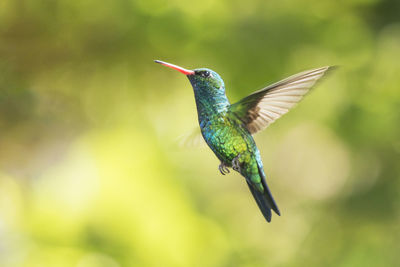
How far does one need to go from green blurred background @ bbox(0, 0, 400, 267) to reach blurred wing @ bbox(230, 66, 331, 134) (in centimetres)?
221

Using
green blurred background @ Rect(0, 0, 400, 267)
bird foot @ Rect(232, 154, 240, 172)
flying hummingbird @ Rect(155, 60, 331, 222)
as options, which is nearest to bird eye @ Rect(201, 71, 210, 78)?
flying hummingbird @ Rect(155, 60, 331, 222)

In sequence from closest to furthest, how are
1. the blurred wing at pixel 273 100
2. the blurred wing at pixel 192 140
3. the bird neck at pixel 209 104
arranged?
1. the blurred wing at pixel 273 100
2. the bird neck at pixel 209 104
3. the blurred wing at pixel 192 140

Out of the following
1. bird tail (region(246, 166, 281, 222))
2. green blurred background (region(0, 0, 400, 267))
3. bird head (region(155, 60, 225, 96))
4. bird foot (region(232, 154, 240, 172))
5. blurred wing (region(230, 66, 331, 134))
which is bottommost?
bird tail (region(246, 166, 281, 222))

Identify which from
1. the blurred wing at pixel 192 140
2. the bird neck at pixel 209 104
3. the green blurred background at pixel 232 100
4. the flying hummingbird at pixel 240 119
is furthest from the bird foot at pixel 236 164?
the green blurred background at pixel 232 100

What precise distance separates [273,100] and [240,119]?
104 millimetres

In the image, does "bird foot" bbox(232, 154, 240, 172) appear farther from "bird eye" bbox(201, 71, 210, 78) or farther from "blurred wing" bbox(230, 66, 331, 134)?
"bird eye" bbox(201, 71, 210, 78)

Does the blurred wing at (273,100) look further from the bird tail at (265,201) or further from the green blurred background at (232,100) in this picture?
the green blurred background at (232,100)

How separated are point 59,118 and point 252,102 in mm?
3202

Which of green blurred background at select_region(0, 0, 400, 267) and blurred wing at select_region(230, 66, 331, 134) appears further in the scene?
green blurred background at select_region(0, 0, 400, 267)

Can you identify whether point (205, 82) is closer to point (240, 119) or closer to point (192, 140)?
point (240, 119)

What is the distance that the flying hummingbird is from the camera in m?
0.98

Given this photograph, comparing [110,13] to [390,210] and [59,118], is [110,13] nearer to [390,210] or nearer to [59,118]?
[59,118]

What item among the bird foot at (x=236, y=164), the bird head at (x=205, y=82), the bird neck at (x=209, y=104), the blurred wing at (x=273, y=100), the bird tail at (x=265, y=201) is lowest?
the bird tail at (x=265, y=201)

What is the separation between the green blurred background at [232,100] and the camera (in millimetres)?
3637
